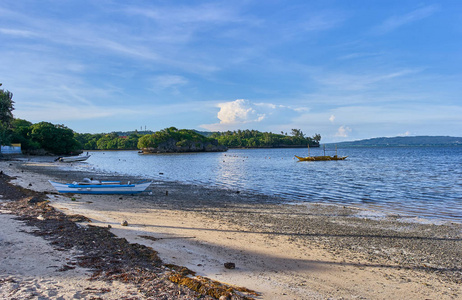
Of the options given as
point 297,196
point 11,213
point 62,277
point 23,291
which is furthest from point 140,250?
point 297,196

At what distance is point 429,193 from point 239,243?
1976 centimetres

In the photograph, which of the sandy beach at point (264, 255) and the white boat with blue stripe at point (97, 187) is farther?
the white boat with blue stripe at point (97, 187)

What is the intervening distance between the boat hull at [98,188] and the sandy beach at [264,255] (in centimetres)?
434

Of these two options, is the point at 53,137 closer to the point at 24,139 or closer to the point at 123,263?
the point at 24,139

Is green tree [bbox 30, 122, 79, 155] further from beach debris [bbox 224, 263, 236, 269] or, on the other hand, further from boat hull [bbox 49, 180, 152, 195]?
beach debris [bbox 224, 263, 236, 269]

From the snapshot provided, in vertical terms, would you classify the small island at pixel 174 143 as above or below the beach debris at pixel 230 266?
above

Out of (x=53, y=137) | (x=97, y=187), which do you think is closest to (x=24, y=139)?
(x=53, y=137)

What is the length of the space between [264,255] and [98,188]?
15.2 m

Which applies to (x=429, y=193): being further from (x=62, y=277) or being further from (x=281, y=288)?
(x=62, y=277)

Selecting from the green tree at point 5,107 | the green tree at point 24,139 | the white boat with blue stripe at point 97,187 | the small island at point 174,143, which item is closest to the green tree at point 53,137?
the green tree at point 24,139

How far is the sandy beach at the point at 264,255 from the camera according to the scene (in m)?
5.62

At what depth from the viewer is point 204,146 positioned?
7485 inches

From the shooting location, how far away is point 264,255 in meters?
8.38

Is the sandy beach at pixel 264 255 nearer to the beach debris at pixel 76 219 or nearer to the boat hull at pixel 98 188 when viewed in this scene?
the beach debris at pixel 76 219
